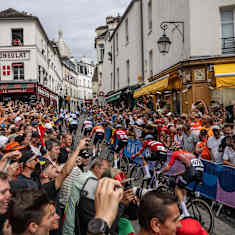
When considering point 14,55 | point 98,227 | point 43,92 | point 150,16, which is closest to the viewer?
point 98,227

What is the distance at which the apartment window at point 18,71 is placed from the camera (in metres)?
34.0

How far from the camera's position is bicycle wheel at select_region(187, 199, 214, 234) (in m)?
5.78

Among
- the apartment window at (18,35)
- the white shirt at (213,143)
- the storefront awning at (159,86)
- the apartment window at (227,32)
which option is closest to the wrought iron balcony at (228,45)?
A: the apartment window at (227,32)

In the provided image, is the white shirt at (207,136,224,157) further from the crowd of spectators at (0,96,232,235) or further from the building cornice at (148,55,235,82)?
the building cornice at (148,55,235,82)

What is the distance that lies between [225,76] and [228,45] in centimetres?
224

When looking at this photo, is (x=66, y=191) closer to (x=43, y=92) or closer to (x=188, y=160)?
(x=188, y=160)

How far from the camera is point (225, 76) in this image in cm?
1342

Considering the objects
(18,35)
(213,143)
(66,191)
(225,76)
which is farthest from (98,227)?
(18,35)

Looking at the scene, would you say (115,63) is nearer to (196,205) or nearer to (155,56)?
(155,56)

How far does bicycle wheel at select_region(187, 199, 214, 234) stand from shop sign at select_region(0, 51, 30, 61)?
3151 cm

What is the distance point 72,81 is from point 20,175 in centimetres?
7540

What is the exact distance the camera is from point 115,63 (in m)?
35.4

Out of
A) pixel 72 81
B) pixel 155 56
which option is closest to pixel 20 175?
pixel 155 56

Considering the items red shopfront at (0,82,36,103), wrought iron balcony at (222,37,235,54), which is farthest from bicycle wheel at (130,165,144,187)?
red shopfront at (0,82,36,103)
